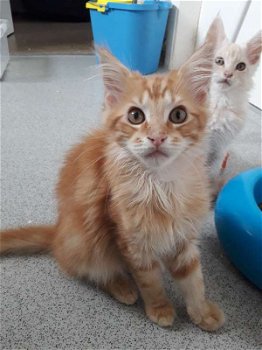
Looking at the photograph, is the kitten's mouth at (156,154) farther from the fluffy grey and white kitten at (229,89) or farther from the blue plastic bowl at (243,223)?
the fluffy grey and white kitten at (229,89)

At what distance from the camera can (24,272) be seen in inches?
37.8

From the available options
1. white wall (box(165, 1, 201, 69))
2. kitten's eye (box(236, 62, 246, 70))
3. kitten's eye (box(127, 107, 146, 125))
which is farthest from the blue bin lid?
kitten's eye (box(127, 107, 146, 125))

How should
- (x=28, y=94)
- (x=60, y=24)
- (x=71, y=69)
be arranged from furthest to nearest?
1. (x=60, y=24)
2. (x=71, y=69)
3. (x=28, y=94)

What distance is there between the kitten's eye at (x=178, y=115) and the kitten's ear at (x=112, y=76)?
0.14 m

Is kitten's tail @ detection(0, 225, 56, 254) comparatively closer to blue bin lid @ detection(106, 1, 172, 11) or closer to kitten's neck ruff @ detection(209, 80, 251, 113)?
kitten's neck ruff @ detection(209, 80, 251, 113)

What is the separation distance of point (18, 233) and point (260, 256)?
671 mm

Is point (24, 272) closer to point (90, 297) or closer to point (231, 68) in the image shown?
point (90, 297)

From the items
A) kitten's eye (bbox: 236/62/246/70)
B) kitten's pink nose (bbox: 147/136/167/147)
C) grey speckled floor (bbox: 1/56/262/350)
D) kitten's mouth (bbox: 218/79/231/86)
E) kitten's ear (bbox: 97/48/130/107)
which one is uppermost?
kitten's ear (bbox: 97/48/130/107)

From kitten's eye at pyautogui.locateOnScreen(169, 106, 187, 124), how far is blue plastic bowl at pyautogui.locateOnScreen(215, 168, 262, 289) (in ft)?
1.12

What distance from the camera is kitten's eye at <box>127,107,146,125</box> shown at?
0.67 meters

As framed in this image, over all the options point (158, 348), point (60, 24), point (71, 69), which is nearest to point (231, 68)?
point (158, 348)

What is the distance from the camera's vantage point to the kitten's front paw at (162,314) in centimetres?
80

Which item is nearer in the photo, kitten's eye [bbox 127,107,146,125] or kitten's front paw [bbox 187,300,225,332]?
kitten's eye [bbox 127,107,146,125]

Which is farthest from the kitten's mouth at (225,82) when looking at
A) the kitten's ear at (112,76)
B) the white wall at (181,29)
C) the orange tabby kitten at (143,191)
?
the white wall at (181,29)
